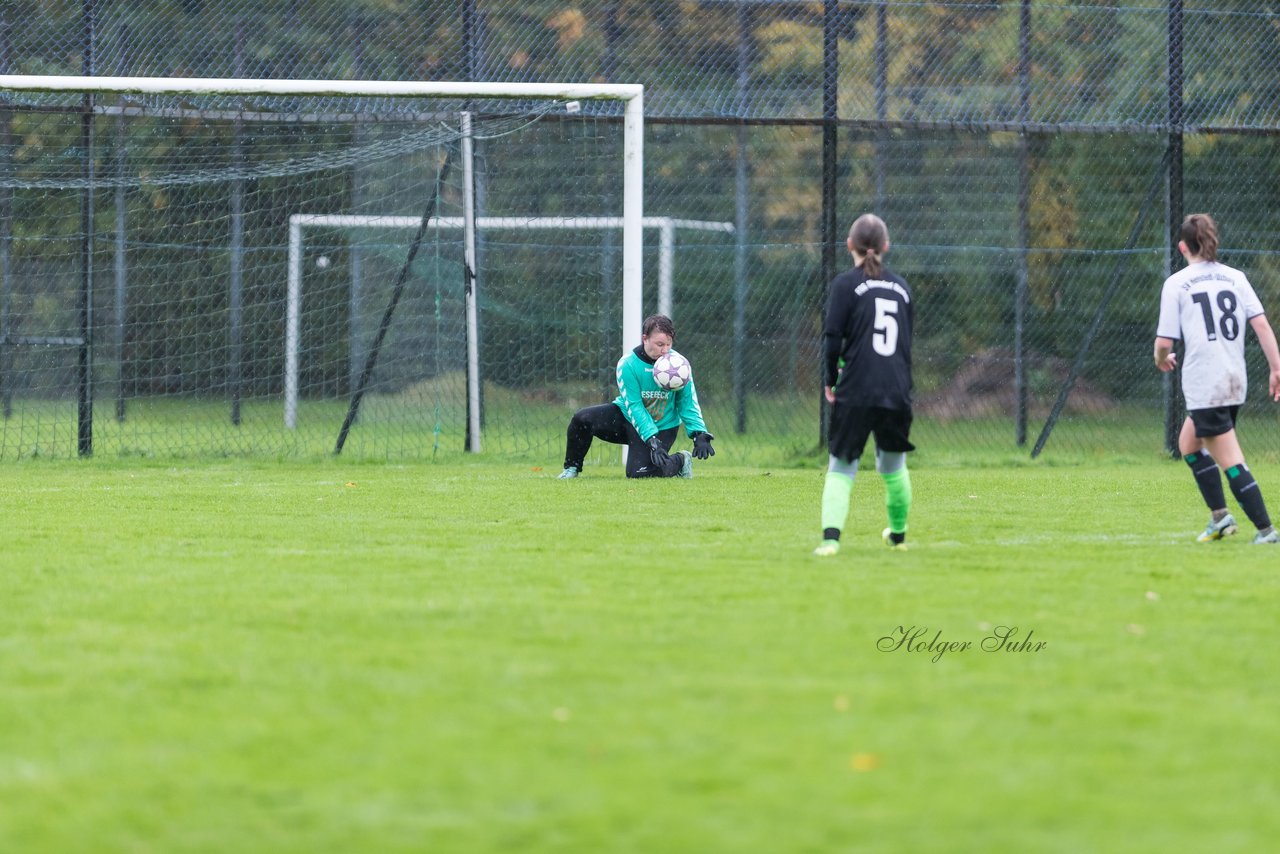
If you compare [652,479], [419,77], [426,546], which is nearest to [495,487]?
[652,479]

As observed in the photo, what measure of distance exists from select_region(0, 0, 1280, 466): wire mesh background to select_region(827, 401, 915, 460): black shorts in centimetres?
672

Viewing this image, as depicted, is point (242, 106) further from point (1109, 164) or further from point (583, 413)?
point (1109, 164)

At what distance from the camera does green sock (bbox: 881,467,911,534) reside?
7.63 meters

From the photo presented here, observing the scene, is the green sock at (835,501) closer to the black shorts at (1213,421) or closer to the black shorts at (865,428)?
the black shorts at (865,428)

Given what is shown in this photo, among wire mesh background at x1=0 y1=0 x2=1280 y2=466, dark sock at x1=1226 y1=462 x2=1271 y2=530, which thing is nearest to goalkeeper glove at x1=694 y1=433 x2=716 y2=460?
wire mesh background at x1=0 y1=0 x2=1280 y2=466

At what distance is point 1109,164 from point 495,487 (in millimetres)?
8153

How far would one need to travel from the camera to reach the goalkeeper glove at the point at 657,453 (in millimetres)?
11773

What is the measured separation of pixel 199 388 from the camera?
14.4 m

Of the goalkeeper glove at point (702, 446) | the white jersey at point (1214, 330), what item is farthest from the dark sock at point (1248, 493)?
the goalkeeper glove at point (702, 446)

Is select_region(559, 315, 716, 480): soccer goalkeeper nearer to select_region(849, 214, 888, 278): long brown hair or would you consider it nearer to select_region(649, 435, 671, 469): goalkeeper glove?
select_region(649, 435, 671, 469): goalkeeper glove

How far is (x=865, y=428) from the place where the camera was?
7488 millimetres

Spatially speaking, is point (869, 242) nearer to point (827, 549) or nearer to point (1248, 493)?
point (827, 549)

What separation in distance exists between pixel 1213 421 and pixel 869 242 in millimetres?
2099

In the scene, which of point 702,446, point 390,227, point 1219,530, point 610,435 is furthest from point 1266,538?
point 390,227
